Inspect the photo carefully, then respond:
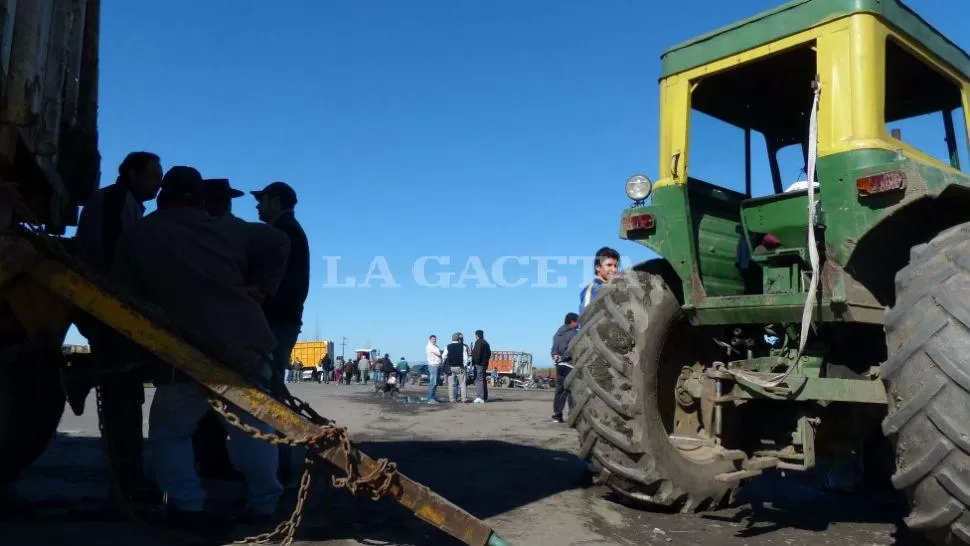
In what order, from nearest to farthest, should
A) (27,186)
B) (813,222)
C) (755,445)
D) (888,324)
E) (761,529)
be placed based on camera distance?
(888,324), (27,186), (813,222), (761,529), (755,445)

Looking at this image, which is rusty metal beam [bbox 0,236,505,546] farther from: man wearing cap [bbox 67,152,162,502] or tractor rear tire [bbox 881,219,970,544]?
tractor rear tire [bbox 881,219,970,544]

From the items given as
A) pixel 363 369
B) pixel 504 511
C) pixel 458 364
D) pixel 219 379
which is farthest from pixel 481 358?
pixel 363 369

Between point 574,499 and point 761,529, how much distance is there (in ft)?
3.73

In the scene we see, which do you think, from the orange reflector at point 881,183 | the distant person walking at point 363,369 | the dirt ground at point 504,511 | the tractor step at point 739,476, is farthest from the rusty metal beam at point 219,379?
the distant person walking at point 363,369

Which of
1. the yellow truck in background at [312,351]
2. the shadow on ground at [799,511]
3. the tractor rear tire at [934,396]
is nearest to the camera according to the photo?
the tractor rear tire at [934,396]

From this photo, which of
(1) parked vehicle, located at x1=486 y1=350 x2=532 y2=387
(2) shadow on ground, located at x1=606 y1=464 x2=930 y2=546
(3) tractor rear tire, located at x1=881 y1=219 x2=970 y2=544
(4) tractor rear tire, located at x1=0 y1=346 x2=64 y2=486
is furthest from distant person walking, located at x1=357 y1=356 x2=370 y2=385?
(3) tractor rear tire, located at x1=881 y1=219 x2=970 y2=544

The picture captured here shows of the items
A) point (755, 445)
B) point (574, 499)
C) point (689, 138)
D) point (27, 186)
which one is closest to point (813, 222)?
point (689, 138)

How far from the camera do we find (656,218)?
4.37 metres

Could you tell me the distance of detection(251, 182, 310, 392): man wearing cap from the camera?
15.2ft

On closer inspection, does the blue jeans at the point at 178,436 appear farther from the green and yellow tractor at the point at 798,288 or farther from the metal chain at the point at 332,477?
the green and yellow tractor at the point at 798,288

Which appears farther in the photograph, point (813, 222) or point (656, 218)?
point (656, 218)

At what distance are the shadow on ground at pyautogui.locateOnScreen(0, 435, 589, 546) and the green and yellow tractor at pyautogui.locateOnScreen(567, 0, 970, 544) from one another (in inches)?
36.9

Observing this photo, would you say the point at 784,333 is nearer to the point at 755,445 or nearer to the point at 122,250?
the point at 755,445

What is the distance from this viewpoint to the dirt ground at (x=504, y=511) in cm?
338
